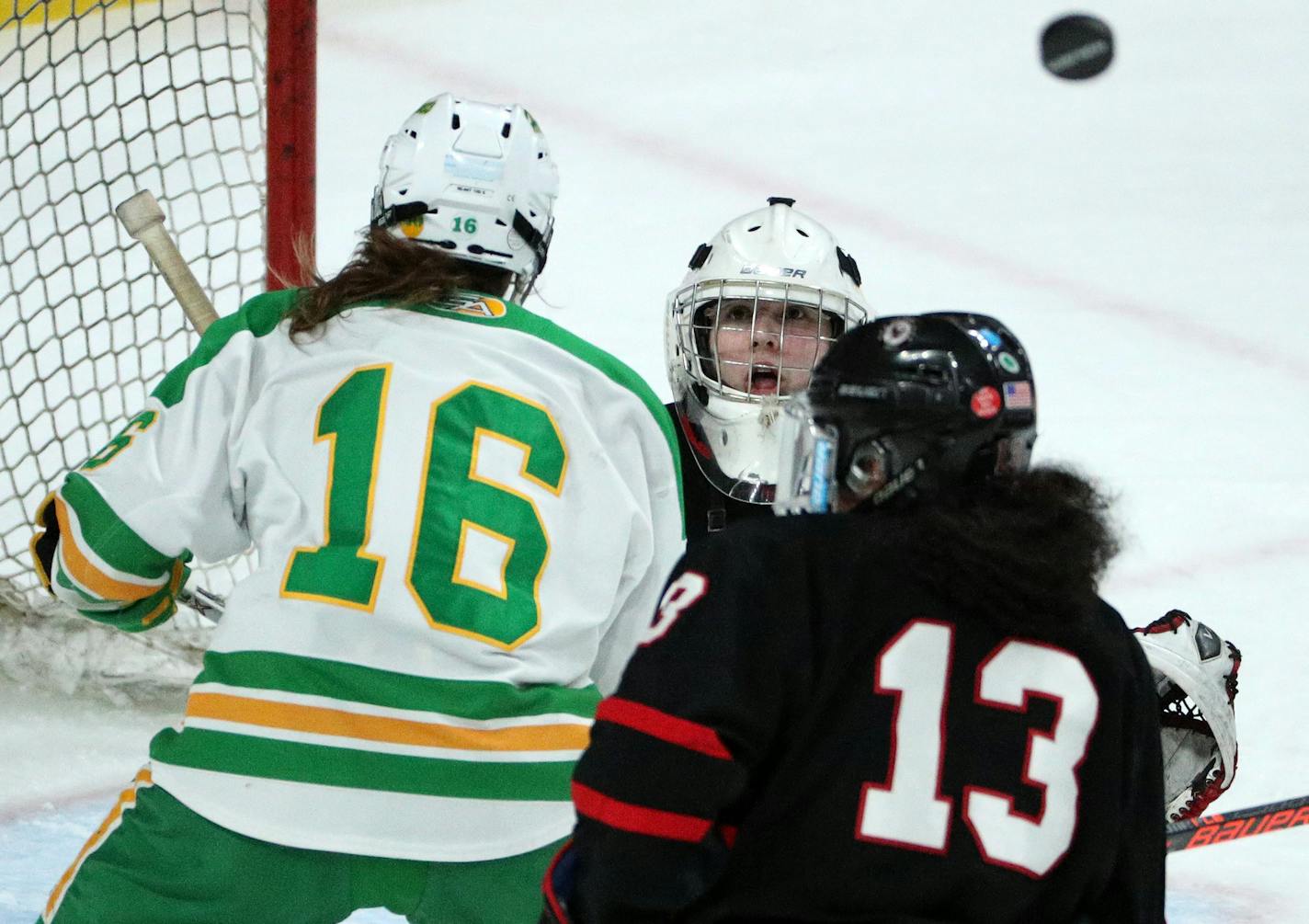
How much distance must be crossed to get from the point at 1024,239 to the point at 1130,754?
353 centimetres

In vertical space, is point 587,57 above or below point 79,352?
above

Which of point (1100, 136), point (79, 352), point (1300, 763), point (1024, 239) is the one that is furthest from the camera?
point (1100, 136)

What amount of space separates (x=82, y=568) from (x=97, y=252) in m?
2.72

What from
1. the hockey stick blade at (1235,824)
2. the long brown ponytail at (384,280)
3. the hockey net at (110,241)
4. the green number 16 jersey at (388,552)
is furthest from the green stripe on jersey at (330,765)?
the hockey net at (110,241)

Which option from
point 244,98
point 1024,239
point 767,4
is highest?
point 767,4

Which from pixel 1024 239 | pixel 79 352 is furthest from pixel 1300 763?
pixel 79 352

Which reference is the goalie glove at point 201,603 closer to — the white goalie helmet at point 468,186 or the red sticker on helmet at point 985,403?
the white goalie helmet at point 468,186

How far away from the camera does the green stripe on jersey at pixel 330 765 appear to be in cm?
146

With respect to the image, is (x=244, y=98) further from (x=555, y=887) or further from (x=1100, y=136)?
(x=555, y=887)

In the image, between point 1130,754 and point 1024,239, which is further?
point 1024,239

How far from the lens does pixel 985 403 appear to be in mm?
1148

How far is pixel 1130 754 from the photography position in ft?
3.83

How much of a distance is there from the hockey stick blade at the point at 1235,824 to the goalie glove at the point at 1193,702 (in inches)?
1.2

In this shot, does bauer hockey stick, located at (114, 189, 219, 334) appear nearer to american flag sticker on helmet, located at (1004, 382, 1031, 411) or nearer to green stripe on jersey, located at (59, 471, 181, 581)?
green stripe on jersey, located at (59, 471, 181, 581)
